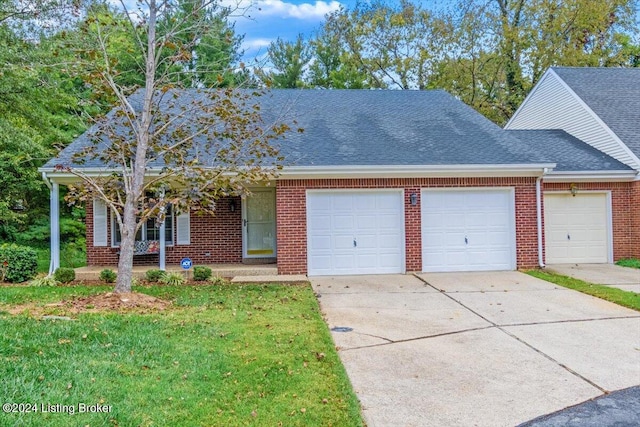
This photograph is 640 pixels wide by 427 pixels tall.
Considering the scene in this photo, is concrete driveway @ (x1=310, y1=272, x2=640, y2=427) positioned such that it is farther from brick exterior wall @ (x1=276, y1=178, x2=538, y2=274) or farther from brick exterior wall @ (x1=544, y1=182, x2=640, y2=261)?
brick exterior wall @ (x1=544, y1=182, x2=640, y2=261)

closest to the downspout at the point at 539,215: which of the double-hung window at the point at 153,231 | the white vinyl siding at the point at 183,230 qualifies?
the white vinyl siding at the point at 183,230

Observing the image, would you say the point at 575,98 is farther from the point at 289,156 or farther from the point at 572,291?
the point at 289,156

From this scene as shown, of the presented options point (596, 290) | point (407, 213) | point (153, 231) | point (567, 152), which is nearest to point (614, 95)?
point (567, 152)

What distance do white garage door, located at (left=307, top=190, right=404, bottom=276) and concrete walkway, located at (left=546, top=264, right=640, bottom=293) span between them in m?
3.76

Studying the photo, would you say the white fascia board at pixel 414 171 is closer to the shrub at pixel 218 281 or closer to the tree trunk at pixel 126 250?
the shrub at pixel 218 281

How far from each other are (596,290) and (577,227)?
4187mm

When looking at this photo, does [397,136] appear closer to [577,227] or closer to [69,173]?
[577,227]

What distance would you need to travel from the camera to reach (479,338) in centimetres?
548

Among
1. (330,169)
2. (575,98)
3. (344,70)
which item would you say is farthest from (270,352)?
(344,70)

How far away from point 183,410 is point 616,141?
43.5 ft

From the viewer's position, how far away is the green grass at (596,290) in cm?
728

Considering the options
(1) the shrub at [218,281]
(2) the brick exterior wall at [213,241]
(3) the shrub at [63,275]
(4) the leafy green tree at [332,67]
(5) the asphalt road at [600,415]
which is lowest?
(5) the asphalt road at [600,415]

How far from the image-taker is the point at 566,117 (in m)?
14.6

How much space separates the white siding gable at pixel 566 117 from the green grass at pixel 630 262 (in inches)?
94.3
